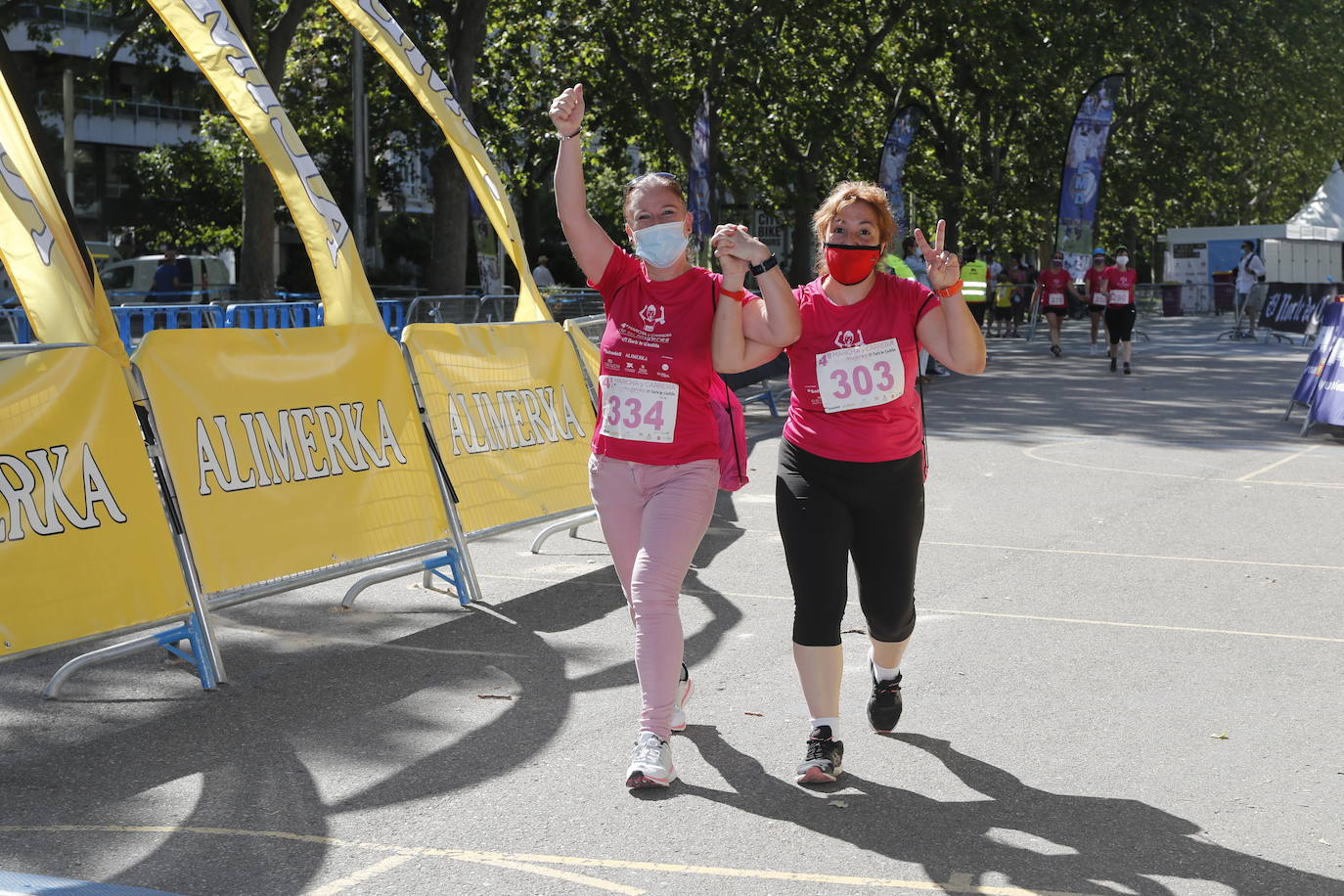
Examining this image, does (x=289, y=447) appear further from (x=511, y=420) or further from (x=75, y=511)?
(x=511, y=420)

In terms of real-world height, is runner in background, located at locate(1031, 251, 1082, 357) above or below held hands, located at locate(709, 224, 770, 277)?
below

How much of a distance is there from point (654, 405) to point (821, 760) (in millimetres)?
1231

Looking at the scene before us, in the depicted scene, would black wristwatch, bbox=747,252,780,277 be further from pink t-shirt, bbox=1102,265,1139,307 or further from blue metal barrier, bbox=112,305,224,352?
pink t-shirt, bbox=1102,265,1139,307

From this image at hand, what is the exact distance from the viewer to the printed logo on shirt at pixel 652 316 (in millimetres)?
5020

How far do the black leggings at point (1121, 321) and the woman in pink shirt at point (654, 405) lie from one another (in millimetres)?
18430

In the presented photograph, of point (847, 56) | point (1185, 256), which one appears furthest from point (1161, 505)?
point (1185, 256)

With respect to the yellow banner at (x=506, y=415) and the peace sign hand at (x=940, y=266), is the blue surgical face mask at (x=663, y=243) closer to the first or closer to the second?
the peace sign hand at (x=940, y=266)

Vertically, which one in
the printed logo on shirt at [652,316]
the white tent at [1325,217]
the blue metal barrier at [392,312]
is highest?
the white tent at [1325,217]

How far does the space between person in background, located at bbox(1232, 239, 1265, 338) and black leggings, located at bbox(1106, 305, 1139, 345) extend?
10.7 metres

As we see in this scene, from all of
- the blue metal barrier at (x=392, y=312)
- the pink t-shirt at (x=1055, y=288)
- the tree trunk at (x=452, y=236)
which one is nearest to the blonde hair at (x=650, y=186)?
the blue metal barrier at (x=392, y=312)

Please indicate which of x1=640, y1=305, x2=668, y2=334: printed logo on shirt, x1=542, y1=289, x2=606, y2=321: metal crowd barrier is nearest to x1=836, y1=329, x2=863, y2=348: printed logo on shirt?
x1=640, y1=305, x2=668, y2=334: printed logo on shirt

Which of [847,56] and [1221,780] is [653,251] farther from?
[847,56]

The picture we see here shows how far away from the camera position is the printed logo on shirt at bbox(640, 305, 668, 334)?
16.5 feet

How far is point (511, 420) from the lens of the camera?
833 centimetres
